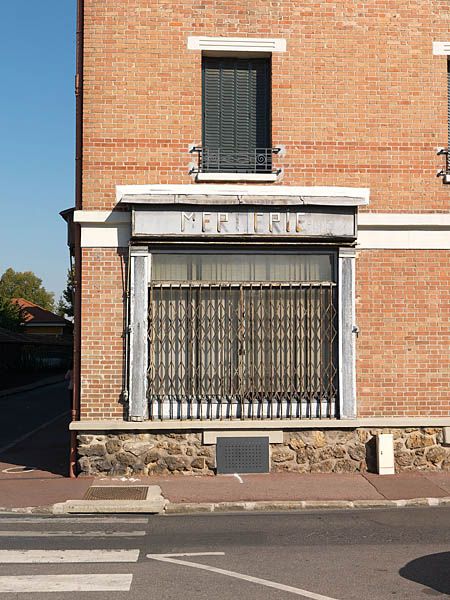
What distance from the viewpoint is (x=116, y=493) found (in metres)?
10.7

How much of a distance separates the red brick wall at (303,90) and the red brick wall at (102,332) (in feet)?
3.91

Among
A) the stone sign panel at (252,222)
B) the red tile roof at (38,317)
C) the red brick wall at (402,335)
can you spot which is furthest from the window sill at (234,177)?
the red tile roof at (38,317)

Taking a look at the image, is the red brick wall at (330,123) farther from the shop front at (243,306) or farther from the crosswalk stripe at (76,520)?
the crosswalk stripe at (76,520)

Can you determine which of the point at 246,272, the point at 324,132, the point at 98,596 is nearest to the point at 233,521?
the point at 98,596

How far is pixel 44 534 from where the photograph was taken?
862 cm

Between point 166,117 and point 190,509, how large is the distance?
20.4ft

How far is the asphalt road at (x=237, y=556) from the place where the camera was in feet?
21.2

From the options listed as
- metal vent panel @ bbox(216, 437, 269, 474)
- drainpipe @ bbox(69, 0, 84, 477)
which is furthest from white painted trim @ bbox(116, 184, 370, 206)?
metal vent panel @ bbox(216, 437, 269, 474)

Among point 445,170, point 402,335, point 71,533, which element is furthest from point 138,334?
point 445,170

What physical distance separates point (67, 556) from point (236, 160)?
7.27 meters

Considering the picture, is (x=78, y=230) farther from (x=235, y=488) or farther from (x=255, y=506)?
(x=255, y=506)

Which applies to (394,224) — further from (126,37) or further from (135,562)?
(135,562)

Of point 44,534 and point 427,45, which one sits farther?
point 427,45

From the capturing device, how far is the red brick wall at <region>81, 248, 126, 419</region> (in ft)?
39.4
